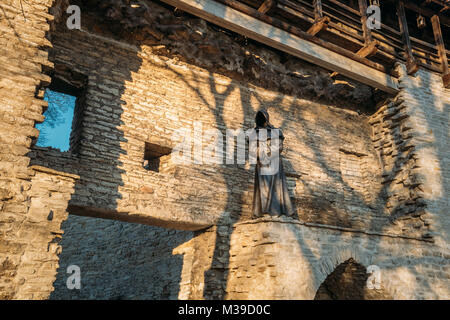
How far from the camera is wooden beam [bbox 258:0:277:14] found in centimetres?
796

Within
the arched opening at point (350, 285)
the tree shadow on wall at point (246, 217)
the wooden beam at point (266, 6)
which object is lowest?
the arched opening at point (350, 285)

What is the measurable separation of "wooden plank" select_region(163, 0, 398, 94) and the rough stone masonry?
427 mm

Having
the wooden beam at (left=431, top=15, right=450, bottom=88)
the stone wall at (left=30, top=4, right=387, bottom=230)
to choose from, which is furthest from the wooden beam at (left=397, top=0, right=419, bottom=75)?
the stone wall at (left=30, top=4, right=387, bottom=230)

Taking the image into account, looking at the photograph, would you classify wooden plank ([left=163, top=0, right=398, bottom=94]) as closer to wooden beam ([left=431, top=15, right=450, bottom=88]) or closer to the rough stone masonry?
the rough stone masonry

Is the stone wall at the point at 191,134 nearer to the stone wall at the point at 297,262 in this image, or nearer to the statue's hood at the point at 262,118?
the stone wall at the point at 297,262

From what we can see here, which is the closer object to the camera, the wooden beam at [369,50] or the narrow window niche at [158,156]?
the narrow window niche at [158,156]

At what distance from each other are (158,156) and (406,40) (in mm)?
6710

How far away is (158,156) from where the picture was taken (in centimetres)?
752

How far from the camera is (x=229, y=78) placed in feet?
→ 27.9

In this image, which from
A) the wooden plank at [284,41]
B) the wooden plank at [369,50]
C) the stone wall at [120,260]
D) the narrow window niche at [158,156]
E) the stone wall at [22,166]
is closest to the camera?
the stone wall at [22,166]

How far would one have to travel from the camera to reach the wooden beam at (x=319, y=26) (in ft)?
27.5

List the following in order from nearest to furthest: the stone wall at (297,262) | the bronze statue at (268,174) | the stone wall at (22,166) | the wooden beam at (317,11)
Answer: the stone wall at (22,166) → the stone wall at (297,262) → the bronze statue at (268,174) → the wooden beam at (317,11)

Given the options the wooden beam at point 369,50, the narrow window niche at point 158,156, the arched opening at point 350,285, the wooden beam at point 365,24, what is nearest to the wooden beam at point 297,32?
the wooden beam at point 369,50
